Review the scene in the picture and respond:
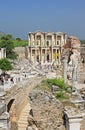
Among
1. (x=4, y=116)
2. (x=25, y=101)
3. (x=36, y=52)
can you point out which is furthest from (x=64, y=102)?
(x=36, y=52)

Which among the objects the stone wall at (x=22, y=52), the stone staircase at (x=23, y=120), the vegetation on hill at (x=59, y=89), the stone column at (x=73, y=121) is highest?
the vegetation on hill at (x=59, y=89)

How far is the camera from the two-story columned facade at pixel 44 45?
69.2 meters

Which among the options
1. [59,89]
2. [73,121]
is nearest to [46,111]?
[73,121]

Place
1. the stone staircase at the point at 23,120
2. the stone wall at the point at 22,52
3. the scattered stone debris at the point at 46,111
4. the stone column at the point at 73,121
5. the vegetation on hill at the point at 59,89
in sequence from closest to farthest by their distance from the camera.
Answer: the stone column at the point at 73,121 < the scattered stone debris at the point at 46,111 < the vegetation on hill at the point at 59,89 < the stone staircase at the point at 23,120 < the stone wall at the point at 22,52

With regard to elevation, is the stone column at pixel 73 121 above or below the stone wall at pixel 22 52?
above

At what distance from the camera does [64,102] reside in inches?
373

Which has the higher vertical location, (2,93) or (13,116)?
(2,93)

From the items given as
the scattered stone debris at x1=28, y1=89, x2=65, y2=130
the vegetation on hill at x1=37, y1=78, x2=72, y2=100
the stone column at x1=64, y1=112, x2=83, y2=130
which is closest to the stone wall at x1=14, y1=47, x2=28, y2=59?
the vegetation on hill at x1=37, y1=78, x2=72, y2=100

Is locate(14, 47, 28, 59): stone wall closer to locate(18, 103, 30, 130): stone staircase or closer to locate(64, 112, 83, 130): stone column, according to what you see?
locate(18, 103, 30, 130): stone staircase

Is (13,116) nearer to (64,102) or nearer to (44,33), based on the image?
(64,102)

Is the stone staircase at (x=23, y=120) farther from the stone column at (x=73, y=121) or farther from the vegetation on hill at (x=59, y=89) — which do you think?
the stone column at (x=73, y=121)

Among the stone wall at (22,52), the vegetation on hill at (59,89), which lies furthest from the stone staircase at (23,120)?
the stone wall at (22,52)

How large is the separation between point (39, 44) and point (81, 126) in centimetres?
6103

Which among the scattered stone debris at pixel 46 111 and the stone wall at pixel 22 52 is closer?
the scattered stone debris at pixel 46 111
